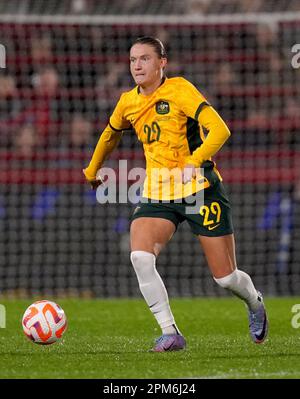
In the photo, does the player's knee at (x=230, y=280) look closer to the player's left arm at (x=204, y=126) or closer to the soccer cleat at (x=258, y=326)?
the soccer cleat at (x=258, y=326)

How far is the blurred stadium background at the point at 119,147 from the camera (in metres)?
12.6

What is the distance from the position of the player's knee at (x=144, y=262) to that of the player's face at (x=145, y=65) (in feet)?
3.65

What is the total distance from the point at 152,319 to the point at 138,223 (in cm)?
266

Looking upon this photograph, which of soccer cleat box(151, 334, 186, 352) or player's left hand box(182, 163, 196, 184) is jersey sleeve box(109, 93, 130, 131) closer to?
player's left hand box(182, 163, 196, 184)

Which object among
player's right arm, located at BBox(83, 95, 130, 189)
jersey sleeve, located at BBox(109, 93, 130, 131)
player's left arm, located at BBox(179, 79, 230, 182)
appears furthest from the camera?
player's right arm, located at BBox(83, 95, 130, 189)

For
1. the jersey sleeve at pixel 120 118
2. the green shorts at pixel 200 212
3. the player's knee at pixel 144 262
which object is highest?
the jersey sleeve at pixel 120 118

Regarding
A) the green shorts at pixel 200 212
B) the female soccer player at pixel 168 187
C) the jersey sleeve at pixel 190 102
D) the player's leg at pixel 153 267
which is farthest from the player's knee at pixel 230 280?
the jersey sleeve at pixel 190 102

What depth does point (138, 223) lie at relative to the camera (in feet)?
23.0

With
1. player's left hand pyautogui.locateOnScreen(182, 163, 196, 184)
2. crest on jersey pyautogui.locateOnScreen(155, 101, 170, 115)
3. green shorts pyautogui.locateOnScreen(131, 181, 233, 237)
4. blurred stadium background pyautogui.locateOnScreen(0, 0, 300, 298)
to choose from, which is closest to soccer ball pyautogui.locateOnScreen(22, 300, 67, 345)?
green shorts pyautogui.locateOnScreen(131, 181, 233, 237)

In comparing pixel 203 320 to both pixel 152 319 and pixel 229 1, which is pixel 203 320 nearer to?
pixel 152 319

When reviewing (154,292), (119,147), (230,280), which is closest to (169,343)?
(154,292)

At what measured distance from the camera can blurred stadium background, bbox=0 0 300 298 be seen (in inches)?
496

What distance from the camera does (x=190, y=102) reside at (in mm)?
6938

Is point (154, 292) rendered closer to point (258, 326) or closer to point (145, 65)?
point (258, 326)
